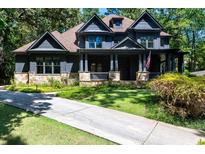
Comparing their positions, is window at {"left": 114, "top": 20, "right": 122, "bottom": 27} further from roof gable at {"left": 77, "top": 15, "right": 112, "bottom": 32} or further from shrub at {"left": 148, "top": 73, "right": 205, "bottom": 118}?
shrub at {"left": 148, "top": 73, "right": 205, "bottom": 118}

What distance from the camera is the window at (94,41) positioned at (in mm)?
28422

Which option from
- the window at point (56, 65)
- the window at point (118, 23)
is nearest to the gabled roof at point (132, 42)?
the window at point (118, 23)

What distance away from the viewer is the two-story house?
26641 millimetres

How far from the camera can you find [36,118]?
1066cm

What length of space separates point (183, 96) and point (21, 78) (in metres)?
20.2

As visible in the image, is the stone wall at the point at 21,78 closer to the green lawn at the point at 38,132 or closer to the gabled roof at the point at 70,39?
the gabled roof at the point at 70,39

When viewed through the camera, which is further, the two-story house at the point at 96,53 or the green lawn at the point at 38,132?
the two-story house at the point at 96,53

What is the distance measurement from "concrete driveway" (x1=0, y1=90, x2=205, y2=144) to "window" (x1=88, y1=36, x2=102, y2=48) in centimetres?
1537

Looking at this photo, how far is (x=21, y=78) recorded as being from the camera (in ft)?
90.6

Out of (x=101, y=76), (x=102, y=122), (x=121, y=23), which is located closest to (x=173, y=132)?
(x=102, y=122)

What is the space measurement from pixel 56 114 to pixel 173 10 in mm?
37211

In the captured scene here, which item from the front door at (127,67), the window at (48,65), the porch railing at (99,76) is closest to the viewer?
the porch railing at (99,76)

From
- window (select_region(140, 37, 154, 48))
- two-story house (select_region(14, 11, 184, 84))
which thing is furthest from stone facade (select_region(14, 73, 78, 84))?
window (select_region(140, 37, 154, 48))
